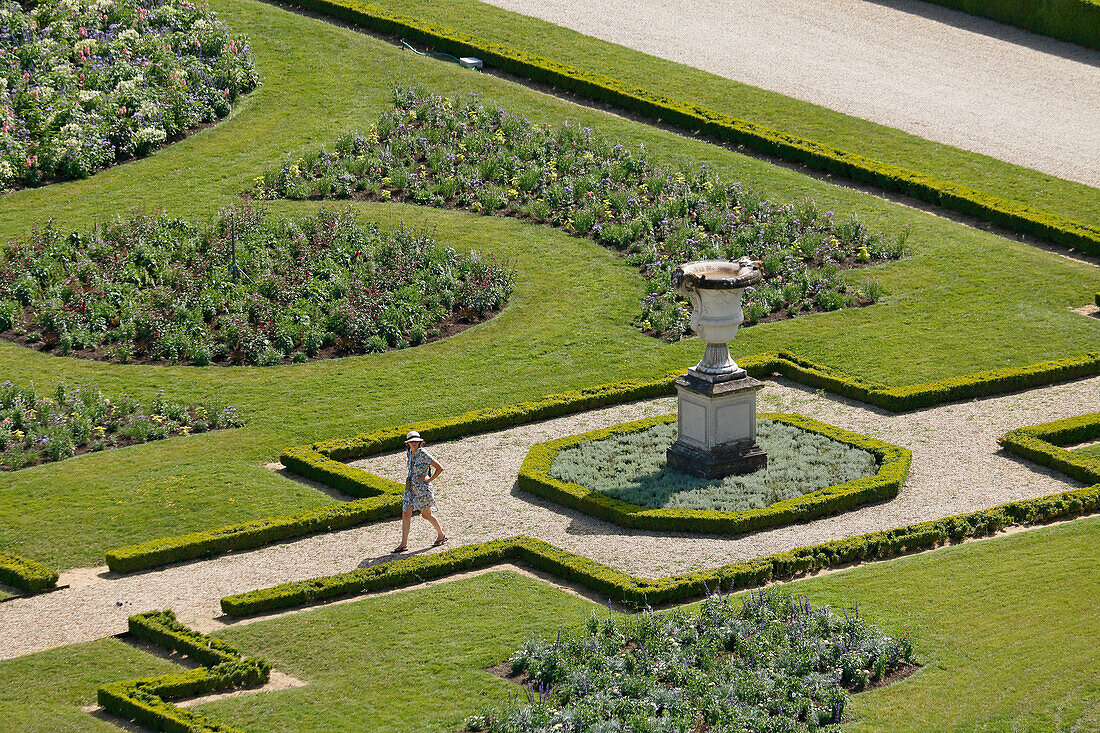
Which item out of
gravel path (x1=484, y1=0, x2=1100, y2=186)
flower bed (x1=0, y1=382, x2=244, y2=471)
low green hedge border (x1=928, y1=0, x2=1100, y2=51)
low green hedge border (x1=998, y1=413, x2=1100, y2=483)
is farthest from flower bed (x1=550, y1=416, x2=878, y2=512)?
low green hedge border (x1=928, y1=0, x2=1100, y2=51)

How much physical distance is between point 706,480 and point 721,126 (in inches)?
548

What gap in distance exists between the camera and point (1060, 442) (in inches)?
Result: 750

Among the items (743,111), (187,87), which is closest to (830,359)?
(743,111)

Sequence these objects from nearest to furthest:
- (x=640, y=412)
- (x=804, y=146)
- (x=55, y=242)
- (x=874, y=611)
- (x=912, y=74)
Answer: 1. (x=874, y=611)
2. (x=640, y=412)
3. (x=55, y=242)
4. (x=804, y=146)
5. (x=912, y=74)

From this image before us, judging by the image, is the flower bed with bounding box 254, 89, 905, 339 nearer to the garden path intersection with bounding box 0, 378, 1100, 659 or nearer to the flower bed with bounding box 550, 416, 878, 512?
the garden path intersection with bounding box 0, 378, 1100, 659

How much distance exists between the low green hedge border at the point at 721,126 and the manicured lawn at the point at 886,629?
37.5 feet

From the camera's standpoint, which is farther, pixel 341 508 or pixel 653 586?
pixel 341 508

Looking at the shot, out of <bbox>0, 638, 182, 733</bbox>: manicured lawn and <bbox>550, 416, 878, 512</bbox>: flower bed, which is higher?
<bbox>550, 416, 878, 512</bbox>: flower bed

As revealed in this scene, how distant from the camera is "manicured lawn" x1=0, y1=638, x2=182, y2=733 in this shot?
13.2 metres

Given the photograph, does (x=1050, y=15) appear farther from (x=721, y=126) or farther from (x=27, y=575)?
(x=27, y=575)

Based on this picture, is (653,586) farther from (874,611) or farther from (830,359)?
(830,359)

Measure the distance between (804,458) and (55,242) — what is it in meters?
13.2

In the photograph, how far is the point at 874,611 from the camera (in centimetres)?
1431

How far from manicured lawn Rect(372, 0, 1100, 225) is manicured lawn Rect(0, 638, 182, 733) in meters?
18.9
